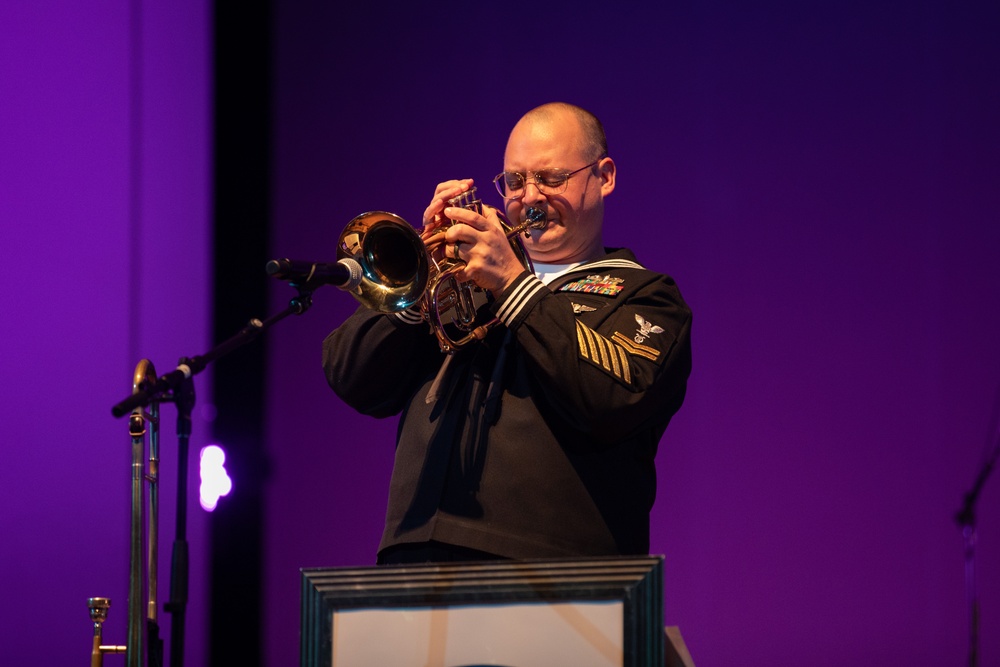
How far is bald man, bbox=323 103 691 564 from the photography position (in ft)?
7.75

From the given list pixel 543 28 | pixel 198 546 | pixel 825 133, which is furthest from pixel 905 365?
pixel 198 546

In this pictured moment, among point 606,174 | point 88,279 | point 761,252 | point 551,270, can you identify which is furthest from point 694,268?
point 88,279

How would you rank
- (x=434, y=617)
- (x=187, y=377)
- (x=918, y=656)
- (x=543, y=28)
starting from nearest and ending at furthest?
(x=434, y=617), (x=187, y=377), (x=918, y=656), (x=543, y=28)

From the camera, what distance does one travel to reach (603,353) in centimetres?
238

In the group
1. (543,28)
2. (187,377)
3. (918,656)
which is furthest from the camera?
(543,28)

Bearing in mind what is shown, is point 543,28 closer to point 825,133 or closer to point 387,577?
point 825,133

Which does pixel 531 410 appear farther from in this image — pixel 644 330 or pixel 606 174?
pixel 606 174

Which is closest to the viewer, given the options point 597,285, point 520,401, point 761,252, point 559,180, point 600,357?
point 600,357

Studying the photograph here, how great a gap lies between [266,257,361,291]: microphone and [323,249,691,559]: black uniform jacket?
38 cm

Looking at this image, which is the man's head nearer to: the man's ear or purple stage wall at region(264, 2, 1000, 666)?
the man's ear

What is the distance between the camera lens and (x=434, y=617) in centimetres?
178

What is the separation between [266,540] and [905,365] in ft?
7.43

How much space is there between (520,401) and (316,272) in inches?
24.7

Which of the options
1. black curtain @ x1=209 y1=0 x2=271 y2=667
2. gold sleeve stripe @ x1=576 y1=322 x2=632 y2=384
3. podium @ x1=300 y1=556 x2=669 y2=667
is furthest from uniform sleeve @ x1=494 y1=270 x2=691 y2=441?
black curtain @ x1=209 y1=0 x2=271 y2=667
